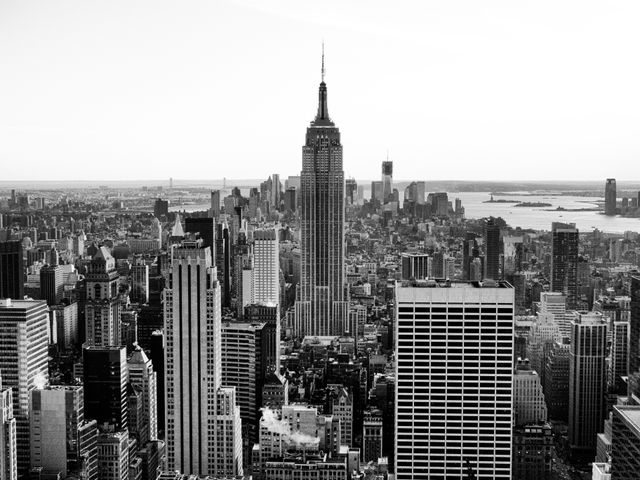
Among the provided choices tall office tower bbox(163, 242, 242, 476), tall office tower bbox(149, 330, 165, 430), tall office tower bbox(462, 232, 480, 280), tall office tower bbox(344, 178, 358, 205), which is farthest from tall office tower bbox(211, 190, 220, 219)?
tall office tower bbox(344, 178, 358, 205)

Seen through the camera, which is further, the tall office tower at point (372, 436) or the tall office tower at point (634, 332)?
the tall office tower at point (634, 332)

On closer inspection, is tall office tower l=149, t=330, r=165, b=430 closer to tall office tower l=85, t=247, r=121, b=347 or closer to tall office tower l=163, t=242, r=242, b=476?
tall office tower l=163, t=242, r=242, b=476

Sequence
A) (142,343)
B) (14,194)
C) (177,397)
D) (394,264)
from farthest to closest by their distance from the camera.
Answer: (394,264)
(142,343)
(177,397)
(14,194)

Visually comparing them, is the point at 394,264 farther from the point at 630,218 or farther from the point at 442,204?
the point at 630,218

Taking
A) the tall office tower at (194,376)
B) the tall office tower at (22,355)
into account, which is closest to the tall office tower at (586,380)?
the tall office tower at (194,376)

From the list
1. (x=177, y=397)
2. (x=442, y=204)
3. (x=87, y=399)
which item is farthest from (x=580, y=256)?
(x=87, y=399)

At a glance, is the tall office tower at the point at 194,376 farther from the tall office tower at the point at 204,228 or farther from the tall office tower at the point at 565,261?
the tall office tower at the point at 565,261

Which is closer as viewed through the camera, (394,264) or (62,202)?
(62,202)
